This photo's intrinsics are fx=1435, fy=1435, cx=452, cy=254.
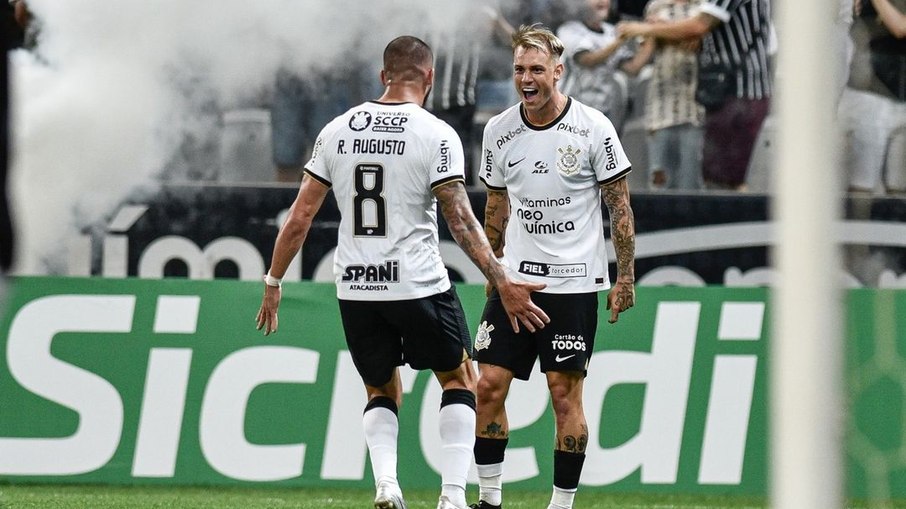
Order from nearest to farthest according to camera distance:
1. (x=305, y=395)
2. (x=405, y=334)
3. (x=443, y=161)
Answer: (x=443, y=161) < (x=405, y=334) < (x=305, y=395)

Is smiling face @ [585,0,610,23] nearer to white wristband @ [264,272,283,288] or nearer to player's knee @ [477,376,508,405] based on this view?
player's knee @ [477,376,508,405]

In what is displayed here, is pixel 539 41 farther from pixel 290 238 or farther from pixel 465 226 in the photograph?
pixel 290 238

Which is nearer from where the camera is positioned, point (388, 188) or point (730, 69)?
point (388, 188)

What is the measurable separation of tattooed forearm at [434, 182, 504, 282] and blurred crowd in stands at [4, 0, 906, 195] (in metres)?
2.68

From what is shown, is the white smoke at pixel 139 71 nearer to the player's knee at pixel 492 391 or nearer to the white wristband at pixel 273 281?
the white wristband at pixel 273 281

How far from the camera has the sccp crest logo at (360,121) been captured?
5320mm

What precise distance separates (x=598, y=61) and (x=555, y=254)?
282 centimetres

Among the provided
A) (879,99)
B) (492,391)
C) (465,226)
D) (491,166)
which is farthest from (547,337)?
(879,99)

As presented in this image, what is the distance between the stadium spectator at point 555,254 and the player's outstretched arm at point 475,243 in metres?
0.31

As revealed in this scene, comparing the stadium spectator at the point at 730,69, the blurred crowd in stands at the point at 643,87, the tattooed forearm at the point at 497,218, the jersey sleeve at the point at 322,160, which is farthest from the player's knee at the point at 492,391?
the stadium spectator at the point at 730,69

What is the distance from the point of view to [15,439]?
23.5 feet

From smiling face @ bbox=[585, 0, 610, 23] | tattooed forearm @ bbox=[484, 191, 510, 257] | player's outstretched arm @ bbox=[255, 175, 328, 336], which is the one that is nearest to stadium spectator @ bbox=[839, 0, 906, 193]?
smiling face @ bbox=[585, 0, 610, 23]

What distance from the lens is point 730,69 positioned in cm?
812

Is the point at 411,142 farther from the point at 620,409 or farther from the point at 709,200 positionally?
the point at 709,200
